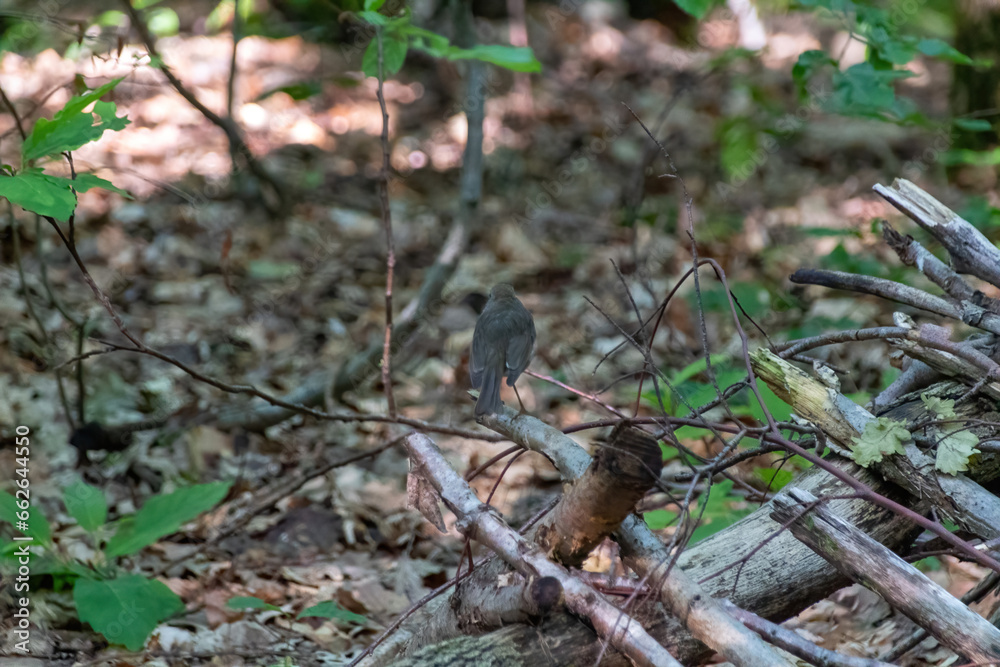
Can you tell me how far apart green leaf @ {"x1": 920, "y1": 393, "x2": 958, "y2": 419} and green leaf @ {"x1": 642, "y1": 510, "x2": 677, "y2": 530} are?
0.97 meters

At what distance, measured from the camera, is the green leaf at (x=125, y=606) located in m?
2.47

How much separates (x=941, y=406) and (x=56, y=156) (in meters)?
2.66

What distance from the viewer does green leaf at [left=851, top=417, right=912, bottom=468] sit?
200 centimetres

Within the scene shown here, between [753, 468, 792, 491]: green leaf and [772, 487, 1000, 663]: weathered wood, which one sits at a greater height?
[772, 487, 1000, 663]: weathered wood

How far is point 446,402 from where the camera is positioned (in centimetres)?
473

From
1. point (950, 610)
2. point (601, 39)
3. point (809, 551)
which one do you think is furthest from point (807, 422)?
point (601, 39)

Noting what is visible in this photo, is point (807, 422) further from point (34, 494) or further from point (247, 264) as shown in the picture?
point (247, 264)

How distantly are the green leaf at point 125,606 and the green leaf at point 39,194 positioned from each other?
1.23 m

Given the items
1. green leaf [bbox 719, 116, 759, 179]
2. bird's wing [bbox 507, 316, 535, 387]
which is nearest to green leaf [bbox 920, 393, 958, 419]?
bird's wing [bbox 507, 316, 535, 387]

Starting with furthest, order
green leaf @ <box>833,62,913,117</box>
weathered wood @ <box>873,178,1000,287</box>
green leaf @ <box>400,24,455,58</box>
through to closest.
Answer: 1. green leaf @ <box>833,62,913,117</box>
2. green leaf @ <box>400,24,455,58</box>
3. weathered wood @ <box>873,178,1000,287</box>

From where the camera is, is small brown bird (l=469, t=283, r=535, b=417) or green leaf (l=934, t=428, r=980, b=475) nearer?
green leaf (l=934, t=428, r=980, b=475)

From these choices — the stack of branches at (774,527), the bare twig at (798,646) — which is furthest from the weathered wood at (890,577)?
the bare twig at (798,646)

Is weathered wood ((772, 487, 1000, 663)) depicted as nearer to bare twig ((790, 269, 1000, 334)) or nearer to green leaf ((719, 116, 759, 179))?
bare twig ((790, 269, 1000, 334))

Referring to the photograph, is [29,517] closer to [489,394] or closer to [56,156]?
[56,156]
